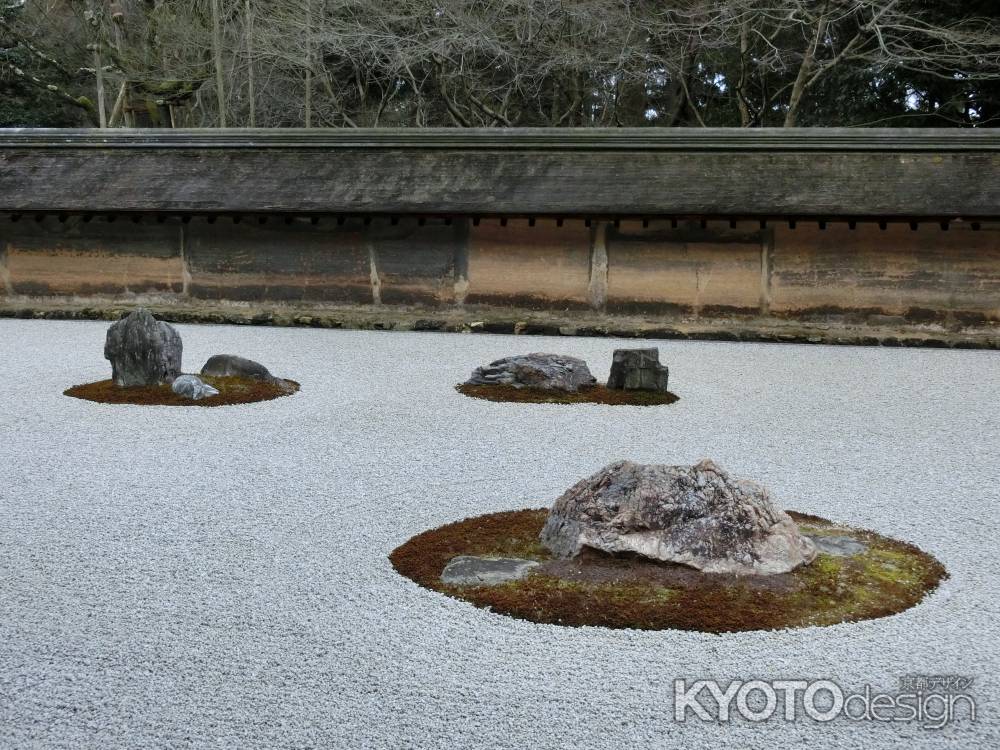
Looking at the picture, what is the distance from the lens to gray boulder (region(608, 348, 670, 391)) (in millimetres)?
9461

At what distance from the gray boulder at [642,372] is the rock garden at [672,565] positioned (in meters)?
4.67

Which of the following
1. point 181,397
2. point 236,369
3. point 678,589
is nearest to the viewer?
point 678,589

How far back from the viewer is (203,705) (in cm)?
321

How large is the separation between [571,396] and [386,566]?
4899 millimetres

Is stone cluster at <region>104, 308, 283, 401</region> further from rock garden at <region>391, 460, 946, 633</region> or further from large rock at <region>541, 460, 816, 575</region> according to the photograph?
large rock at <region>541, 460, 816, 575</region>

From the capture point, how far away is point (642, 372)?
947 cm

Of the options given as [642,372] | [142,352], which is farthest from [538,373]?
[142,352]

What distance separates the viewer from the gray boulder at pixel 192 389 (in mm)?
8883

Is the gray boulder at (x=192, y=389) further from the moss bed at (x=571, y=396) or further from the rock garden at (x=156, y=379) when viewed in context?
the moss bed at (x=571, y=396)

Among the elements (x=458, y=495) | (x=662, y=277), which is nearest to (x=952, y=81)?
(x=662, y=277)

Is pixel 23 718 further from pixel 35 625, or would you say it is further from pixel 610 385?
pixel 610 385

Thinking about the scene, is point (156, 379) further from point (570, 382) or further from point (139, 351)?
point (570, 382)

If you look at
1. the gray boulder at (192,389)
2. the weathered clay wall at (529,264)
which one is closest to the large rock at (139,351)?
the gray boulder at (192,389)

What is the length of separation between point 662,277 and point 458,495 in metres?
9.40
